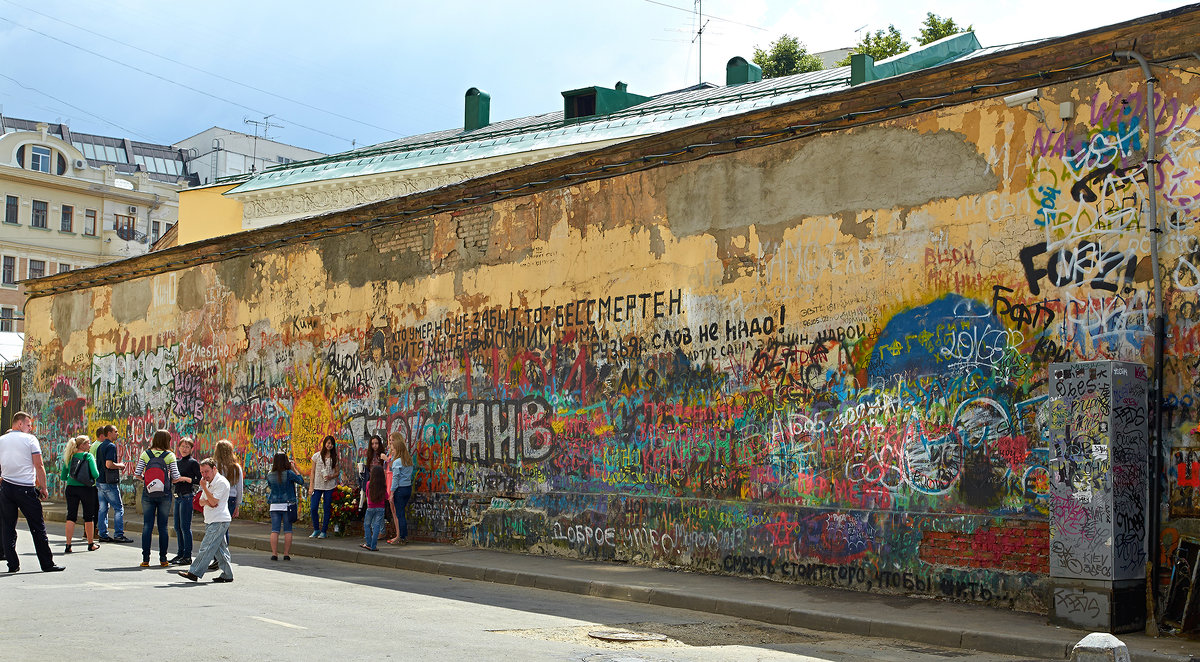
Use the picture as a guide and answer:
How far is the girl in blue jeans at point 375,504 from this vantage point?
15500 mm

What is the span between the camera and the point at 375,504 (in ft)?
51.2

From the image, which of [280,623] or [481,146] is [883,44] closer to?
[481,146]

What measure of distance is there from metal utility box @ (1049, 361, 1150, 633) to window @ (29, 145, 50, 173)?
64258 mm

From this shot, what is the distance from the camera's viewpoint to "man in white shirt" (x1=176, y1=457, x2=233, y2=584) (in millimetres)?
11953

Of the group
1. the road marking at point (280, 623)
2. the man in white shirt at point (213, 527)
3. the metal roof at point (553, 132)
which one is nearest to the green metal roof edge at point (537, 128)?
the metal roof at point (553, 132)

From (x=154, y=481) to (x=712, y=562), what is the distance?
7.00 meters

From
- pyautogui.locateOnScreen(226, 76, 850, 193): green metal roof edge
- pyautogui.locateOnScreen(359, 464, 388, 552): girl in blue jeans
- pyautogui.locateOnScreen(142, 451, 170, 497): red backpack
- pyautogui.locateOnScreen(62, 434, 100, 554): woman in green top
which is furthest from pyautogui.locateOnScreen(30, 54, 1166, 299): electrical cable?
pyautogui.locateOnScreen(226, 76, 850, 193): green metal roof edge

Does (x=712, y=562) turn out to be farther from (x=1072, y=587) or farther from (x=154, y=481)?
(x=154, y=481)

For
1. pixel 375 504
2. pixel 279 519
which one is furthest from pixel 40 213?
pixel 279 519

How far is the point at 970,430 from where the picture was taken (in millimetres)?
10516

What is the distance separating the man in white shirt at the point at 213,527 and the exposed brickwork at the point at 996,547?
712 cm

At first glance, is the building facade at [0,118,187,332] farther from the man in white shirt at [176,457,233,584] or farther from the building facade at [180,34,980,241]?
the man in white shirt at [176,457,233,584]

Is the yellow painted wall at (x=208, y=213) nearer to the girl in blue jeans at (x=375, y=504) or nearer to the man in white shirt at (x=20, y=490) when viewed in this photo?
the girl in blue jeans at (x=375, y=504)

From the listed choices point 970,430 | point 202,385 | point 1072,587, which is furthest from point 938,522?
point 202,385
